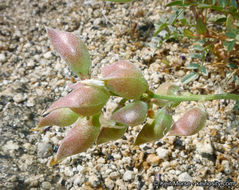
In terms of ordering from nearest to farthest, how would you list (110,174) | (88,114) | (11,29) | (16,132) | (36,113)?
(88,114), (110,174), (16,132), (36,113), (11,29)

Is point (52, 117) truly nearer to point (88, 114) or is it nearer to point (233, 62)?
point (88, 114)

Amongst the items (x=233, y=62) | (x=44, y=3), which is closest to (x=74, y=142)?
(x=233, y=62)

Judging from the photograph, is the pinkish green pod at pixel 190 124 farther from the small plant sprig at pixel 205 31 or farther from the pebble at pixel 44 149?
the pebble at pixel 44 149

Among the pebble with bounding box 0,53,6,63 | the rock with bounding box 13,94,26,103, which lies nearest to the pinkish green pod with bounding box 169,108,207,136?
the rock with bounding box 13,94,26,103

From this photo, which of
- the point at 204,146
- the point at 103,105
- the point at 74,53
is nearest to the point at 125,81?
the point at 103,105

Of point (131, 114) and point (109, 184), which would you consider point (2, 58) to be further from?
point (131, 114)

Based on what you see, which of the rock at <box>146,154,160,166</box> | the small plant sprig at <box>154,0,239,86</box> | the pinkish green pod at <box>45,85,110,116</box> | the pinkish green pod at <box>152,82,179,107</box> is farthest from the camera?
the rock at <box>146,154,160,166</box>

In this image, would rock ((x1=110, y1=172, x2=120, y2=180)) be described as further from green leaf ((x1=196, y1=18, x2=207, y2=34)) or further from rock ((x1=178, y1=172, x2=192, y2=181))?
green leaf ((x1=196, y1=18, x2=207, y2=34))

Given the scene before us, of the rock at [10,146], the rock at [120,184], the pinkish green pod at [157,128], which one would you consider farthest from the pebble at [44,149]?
the pinkish green pod at [157,128]

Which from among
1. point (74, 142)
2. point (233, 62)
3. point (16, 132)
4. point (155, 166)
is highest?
point (74, 142)
